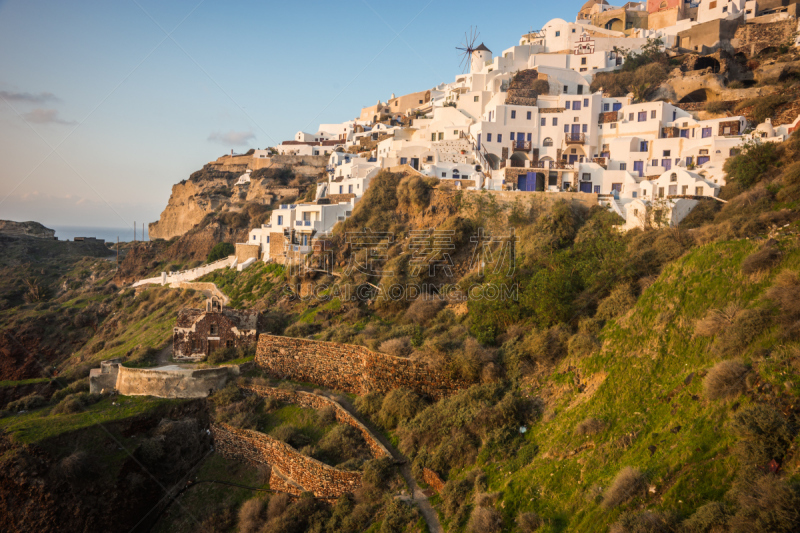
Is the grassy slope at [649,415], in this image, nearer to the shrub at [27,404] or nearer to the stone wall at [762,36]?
the shrub at [27,404]

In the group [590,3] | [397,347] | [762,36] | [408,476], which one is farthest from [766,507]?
[590,3]

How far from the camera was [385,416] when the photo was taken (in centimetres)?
1650

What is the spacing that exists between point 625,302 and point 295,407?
12.5 m

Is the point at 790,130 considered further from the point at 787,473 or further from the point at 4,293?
the point at 4,293

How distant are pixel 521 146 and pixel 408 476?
988 inches

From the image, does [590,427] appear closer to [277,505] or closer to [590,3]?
[277,505]

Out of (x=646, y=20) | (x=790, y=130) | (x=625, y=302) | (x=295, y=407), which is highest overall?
(x=646, y=20)

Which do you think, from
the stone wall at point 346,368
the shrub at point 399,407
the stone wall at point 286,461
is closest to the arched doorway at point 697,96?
the stone wall at point 346,368

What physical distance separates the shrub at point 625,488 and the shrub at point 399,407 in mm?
7939

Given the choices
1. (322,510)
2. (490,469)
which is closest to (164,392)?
(322,510)

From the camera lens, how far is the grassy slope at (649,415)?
8.43 metres

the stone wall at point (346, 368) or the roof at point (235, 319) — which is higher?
the roof at point (235, 319)

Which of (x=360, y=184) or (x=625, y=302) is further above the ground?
(x=360, y=184)

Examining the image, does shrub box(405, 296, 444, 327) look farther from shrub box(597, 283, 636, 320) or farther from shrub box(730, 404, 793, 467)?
shrub box(730, 404, 793, 467)
